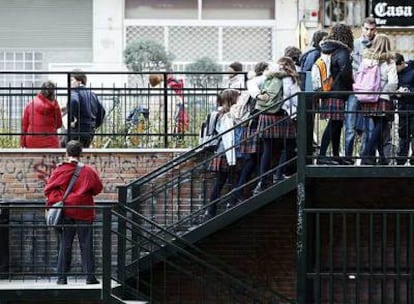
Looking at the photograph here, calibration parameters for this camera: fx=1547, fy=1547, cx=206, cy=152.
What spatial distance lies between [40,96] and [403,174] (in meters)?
5.35

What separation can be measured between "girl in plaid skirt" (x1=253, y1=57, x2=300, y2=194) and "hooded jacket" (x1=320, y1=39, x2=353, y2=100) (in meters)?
0.53

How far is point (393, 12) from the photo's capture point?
2889cm

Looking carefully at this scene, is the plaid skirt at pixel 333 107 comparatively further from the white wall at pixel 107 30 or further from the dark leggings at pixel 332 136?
the white wall at pixel 107 30

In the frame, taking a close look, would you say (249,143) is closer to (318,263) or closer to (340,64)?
(340,64)

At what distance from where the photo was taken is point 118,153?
69.2 ft

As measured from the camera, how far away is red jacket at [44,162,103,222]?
1895cm

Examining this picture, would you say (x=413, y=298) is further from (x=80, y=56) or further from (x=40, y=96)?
(x=80, y=56)

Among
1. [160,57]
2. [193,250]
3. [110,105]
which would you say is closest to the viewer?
[193,250]

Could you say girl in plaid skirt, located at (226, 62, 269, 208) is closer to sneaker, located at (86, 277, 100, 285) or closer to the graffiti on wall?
Answer: the graffiti on wall

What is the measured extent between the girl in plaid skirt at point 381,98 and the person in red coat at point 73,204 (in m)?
3.42

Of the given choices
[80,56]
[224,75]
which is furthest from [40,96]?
[80,56]

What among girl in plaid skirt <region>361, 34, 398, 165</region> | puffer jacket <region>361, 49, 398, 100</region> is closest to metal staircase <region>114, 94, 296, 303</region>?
girl in plaid skirt <region>361, 34, 398, 165</region>

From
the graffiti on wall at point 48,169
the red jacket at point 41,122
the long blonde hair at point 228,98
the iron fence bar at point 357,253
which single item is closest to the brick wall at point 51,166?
the graffiti on wall at point 48,169

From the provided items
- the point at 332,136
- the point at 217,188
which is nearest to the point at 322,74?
the point at 332,136
